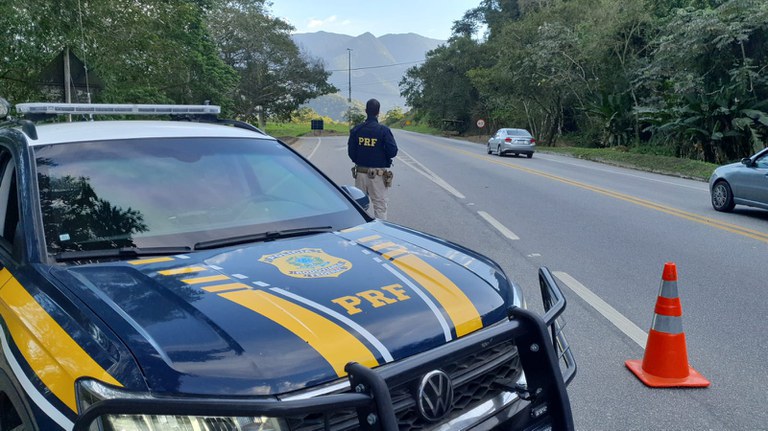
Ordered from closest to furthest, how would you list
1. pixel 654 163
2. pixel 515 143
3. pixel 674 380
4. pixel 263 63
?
pixel 674 380 < pixel 654 163 < pixel 515 143 < pixel 263 63

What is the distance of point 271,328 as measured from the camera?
208 centimetres

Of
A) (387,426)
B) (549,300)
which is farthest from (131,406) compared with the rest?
(549,300)

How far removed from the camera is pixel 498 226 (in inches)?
400

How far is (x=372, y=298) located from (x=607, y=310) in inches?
157

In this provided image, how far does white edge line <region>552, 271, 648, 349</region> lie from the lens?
16.6ft

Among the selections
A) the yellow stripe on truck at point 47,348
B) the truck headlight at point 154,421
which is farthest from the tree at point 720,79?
the yellow stripe on truck at point 47,348

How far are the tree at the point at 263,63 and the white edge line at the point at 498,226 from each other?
42841 millimetres

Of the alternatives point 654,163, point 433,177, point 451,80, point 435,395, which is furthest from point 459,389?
point 451,80

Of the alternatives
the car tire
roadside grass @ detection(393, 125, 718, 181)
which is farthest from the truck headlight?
roadside grass @ detection(393, 125, 718, 181)

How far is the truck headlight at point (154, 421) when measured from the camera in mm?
1789

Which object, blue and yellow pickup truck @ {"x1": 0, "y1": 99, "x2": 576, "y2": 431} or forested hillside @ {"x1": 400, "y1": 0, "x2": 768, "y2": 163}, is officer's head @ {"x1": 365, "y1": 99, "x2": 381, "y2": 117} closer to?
blue and yellow pickup truck @ {"x1": 0, "y1": 99, "x2": 576, "y2": 431}

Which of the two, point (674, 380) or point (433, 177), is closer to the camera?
point (674, 380)

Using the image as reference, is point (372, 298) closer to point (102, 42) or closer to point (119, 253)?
point (119, 253)

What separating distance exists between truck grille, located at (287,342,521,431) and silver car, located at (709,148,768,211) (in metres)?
10.5
